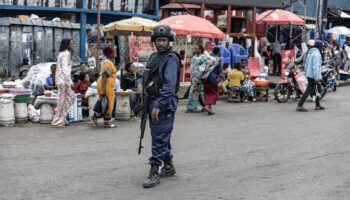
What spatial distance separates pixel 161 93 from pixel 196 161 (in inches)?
72.4

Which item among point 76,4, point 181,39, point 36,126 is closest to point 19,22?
point 76,4

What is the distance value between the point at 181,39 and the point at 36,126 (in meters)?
9.11

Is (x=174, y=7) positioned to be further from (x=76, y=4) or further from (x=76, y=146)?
(x=76, y=146)

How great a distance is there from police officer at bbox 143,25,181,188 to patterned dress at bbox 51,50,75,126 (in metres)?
4.53

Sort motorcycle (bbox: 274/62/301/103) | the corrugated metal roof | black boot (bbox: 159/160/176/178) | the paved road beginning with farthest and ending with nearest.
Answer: the corrugated metal roof
motorcycle (bbox: 274/62/301/103)
black boot (bbox: 159/160/176/178)
the paved road

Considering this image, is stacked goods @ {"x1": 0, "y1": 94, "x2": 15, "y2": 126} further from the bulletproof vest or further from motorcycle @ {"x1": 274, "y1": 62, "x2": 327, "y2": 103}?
motorcycle @ {"x1": 274, "y1": 62, "x2": 327, "y2": 103}

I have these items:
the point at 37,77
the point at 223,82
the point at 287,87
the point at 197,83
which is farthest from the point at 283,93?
the point at 37,77

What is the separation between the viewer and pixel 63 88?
36.8 ft

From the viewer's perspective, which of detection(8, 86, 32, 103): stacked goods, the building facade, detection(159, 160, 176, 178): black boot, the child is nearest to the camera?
detection(159, 160, 176, 178): black boot

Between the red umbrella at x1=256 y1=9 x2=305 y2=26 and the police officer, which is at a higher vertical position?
the red umbrella at x1=256 y1=9 x2=305 y2=26

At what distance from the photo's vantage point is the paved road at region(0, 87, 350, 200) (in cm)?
644

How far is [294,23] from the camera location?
2342 centimetres

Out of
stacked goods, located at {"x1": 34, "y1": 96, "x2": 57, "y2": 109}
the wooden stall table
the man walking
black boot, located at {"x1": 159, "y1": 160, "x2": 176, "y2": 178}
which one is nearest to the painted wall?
the man walking

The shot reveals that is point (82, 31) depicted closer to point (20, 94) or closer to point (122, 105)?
point (122, 105)
